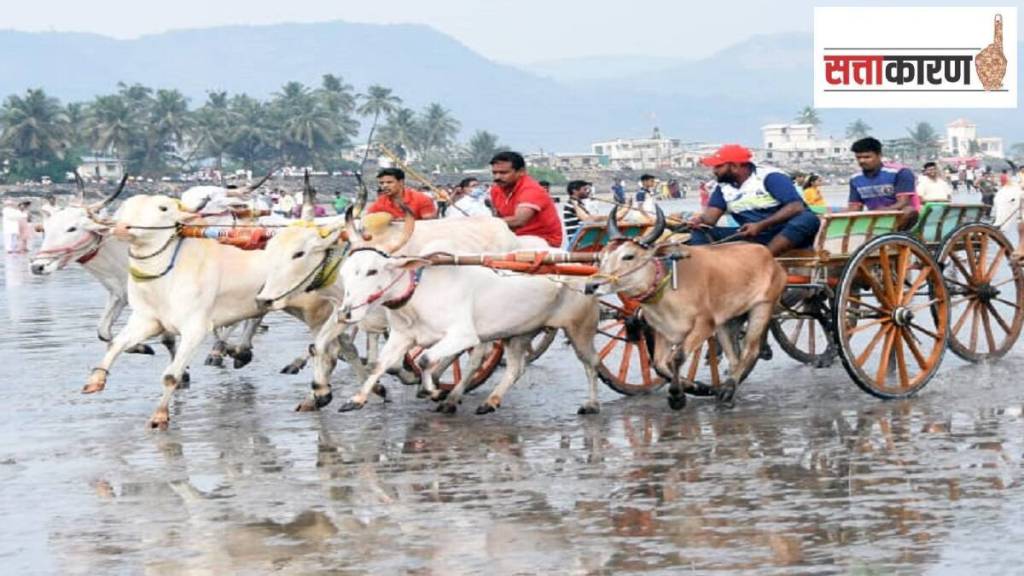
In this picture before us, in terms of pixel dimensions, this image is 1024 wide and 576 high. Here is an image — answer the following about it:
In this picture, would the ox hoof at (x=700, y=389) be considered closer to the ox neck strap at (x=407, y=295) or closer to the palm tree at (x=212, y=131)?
the ox neck strap at (x=407, y=295)

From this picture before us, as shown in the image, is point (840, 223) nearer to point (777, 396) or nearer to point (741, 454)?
point (777, 396)

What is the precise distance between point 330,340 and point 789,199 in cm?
334

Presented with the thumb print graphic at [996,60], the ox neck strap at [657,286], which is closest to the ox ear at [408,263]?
the ox neck strap at [657,286]

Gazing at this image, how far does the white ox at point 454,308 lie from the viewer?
12.0 metres

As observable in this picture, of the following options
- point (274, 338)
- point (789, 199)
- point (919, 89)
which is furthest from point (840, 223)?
point (919, 89)

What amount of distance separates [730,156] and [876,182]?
1.65 m

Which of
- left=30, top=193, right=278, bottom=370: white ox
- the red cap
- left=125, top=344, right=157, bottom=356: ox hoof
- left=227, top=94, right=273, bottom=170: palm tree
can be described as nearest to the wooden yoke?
the red cap

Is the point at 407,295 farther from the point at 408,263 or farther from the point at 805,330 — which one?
the point at 805,330

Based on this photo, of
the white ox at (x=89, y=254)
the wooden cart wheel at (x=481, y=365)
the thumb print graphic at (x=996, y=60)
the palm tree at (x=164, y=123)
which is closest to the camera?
the wooden cart wheel at (x=481, y=365)

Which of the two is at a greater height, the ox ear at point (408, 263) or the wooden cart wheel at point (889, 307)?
the ox ear at point (408, 263)

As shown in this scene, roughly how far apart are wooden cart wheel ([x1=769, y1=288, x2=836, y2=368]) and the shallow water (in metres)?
0.28

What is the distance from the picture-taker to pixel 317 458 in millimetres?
10906

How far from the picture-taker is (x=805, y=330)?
1780 cm

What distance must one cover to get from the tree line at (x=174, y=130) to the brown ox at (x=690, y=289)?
430 feet
